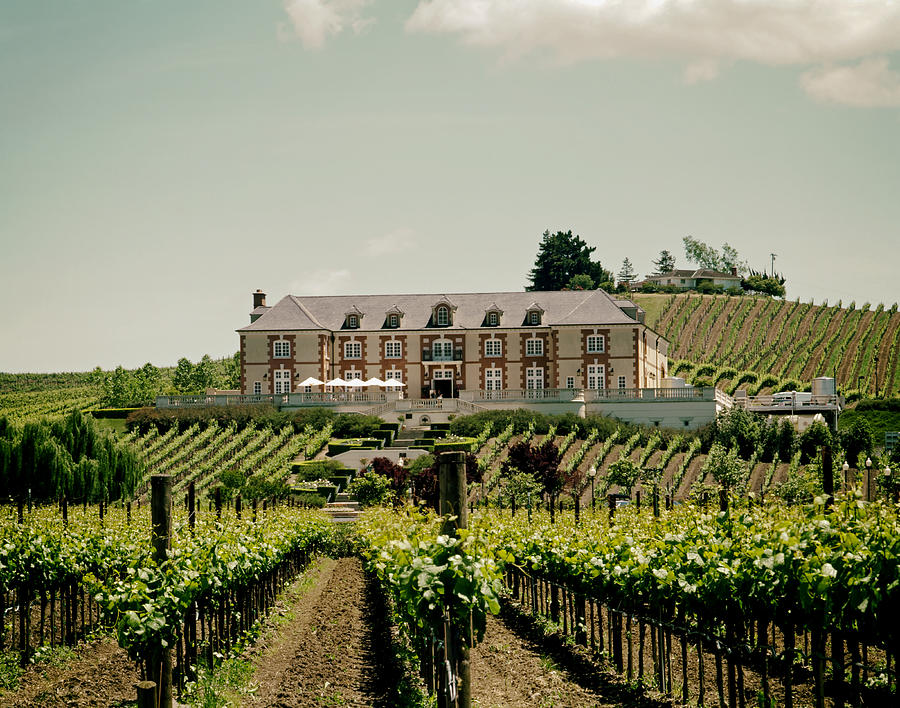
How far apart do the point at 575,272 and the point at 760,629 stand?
94.8 meters

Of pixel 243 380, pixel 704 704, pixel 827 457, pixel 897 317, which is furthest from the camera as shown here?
pixel 897 317

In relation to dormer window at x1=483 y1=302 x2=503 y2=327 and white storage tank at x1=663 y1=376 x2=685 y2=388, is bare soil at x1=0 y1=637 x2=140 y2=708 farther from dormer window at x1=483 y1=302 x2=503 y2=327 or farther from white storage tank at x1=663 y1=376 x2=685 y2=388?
dormer window at x1=483 y1=302 x2=503 y2=327

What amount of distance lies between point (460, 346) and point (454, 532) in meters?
51.3

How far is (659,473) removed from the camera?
141ft

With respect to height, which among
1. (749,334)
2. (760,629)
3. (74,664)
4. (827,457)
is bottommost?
(74,664)

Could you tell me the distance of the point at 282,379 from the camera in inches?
2352

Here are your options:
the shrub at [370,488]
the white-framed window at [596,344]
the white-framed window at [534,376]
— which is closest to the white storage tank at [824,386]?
the white-framed window at [596,344]

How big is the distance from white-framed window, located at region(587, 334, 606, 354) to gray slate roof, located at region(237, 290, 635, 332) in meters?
0.78

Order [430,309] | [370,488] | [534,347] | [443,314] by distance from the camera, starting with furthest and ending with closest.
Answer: [430,309] < [443,314] < [534,347] < [370,488]

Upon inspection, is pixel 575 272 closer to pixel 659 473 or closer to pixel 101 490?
pixel 659 473

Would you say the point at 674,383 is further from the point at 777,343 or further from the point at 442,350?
the point at 777,343

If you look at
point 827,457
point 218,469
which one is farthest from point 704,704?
point 218,469

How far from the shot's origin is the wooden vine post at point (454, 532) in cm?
852

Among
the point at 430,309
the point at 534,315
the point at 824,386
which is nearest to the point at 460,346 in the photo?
the point at 430,309
